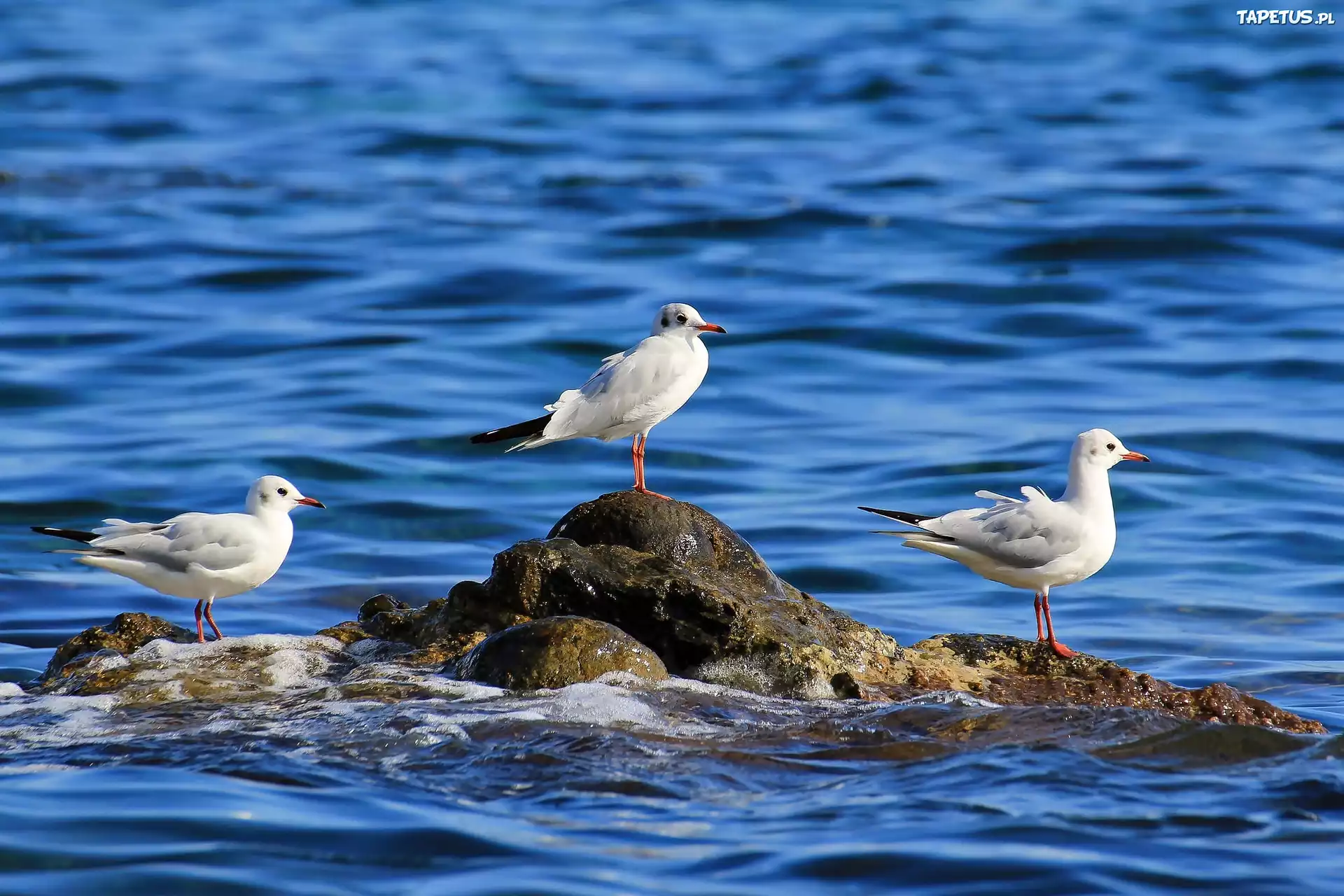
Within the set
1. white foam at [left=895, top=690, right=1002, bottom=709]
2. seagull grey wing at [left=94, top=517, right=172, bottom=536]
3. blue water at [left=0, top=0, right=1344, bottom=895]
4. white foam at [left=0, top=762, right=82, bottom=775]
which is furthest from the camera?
seagull grey wing at [left=94, top=517, right=172, bottom=536]

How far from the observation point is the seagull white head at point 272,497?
7508mm

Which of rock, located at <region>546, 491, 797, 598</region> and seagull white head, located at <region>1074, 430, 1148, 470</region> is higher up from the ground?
seagull white head, located at <region>1074, 430, 1148, 470</region>

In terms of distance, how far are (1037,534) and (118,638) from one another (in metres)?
3.78

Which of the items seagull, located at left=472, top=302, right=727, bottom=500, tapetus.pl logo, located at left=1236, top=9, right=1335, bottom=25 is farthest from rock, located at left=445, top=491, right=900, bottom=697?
tapetus.pl logo, located at left=1236, top=9, right=1335, bottom=25

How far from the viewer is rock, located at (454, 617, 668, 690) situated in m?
6.25

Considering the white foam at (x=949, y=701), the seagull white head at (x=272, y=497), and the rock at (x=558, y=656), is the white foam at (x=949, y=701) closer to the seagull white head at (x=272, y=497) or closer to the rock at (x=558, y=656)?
the rock at (x=558, y=656)

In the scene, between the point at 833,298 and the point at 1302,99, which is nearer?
the point at 833,298

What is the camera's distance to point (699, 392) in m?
14.9

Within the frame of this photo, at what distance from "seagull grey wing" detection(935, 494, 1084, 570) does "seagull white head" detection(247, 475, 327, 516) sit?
109 inches

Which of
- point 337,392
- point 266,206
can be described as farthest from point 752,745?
point 266,206

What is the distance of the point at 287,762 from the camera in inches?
224

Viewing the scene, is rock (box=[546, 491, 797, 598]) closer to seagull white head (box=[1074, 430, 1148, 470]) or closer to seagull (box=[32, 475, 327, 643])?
seagull (box=[32, 475, 327, 643])

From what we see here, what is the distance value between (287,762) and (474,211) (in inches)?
611

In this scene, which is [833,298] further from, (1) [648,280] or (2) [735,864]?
(2) [735,864]
